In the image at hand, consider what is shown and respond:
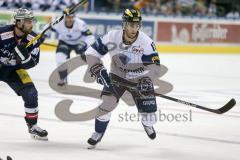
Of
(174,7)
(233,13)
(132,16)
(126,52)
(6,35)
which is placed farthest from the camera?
(233,13)

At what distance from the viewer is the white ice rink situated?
5453mm

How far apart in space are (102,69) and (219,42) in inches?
513

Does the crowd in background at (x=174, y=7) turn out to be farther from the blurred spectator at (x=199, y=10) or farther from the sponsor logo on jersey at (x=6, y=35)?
the sponsor logo on jersey at (x=6, y=35)

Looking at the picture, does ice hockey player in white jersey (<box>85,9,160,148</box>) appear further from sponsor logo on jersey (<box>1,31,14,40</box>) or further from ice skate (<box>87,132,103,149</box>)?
sponsor logo on jersey (<box>1,31,14,40</box>)

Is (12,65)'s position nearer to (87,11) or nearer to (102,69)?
(102,69)

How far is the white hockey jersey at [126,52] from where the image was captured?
19.0 feet

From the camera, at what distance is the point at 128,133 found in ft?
21.6

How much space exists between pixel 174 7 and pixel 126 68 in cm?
1308

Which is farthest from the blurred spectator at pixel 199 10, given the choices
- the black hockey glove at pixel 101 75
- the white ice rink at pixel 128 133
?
the black hockey glove at pixel 101 75

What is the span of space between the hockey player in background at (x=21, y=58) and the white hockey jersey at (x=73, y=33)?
4.86 m

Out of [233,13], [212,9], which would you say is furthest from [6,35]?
[233,13]

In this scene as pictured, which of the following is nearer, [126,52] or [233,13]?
[126,52]

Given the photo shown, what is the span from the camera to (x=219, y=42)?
60.3 ft

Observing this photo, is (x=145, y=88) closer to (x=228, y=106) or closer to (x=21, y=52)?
(x=228, y=106)
